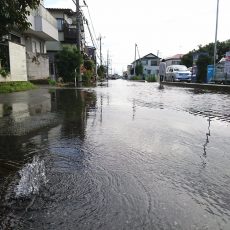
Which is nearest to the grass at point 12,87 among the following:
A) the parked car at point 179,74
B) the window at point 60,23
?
the parked car at point 179,74

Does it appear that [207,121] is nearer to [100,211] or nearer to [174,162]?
[174,162]

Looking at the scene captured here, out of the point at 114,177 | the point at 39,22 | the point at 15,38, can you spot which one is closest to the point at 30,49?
the point at 39,22

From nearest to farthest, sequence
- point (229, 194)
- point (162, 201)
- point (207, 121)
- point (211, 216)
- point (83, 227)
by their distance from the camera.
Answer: point (83, 227)
point (211, 216)
point (162, 201)
point (229, 194)
point (207, 121)

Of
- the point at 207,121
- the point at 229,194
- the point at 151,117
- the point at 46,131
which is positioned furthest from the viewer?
the point at 151,117

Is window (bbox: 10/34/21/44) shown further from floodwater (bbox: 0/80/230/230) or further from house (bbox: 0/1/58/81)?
floodwater (bbox: 0/80/230/230)

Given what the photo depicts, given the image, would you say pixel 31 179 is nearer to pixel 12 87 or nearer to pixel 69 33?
pixel 12 87

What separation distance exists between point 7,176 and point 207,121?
245 inches

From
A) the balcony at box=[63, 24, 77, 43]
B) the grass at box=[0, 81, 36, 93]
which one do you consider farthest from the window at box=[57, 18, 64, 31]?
the grass at box=[0, 81, 36, 93]

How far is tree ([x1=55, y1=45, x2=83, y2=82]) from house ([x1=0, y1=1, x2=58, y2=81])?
7.14 feet

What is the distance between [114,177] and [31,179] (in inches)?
40.8

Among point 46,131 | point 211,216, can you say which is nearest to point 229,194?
point 211,216

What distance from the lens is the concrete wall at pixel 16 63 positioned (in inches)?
872

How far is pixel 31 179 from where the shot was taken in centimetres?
392

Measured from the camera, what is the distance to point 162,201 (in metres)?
3.35
